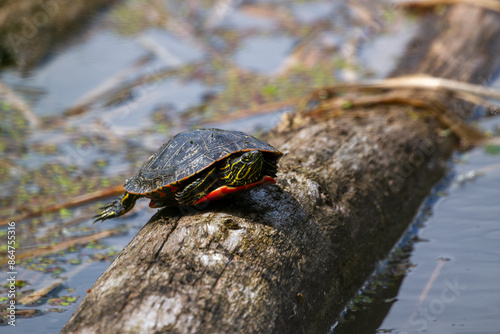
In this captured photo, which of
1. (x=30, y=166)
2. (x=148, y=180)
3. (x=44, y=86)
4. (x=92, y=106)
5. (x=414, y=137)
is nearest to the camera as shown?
(x=148, y=180)

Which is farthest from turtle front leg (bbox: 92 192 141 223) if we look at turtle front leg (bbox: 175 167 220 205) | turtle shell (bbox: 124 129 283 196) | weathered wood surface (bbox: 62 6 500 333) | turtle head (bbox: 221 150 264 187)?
turtle head (bbox: 221 150 264 187)

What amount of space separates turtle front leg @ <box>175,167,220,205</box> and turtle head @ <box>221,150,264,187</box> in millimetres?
130

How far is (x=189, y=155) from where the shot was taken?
9.87ft

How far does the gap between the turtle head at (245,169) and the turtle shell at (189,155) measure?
123mm

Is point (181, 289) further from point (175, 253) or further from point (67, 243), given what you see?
point (67, 243)

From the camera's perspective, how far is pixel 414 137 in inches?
187

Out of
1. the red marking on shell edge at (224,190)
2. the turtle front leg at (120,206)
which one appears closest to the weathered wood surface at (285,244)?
the red marking on shell edge at (224,190)

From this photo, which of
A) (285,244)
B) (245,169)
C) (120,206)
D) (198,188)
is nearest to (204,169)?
(198,188)

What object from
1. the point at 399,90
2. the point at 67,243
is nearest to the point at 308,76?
the point at 399,90

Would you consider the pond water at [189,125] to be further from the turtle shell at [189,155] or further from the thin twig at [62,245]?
the turtle shell at [189,155]

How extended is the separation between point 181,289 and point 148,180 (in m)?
0.91

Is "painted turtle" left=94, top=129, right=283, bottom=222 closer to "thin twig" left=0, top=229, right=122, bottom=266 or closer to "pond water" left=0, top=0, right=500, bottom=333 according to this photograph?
"pond water" left=0, top=0, right=500, bottom=333

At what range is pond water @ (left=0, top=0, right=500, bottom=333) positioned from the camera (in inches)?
137

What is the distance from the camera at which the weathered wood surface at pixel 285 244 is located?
2.31 m
